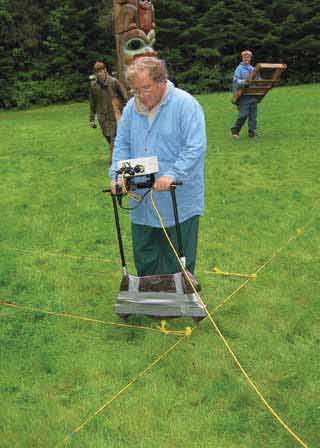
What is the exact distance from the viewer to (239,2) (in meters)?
27.8

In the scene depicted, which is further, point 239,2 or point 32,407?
point 239,2

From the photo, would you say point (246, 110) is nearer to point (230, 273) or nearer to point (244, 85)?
point (244, 85)

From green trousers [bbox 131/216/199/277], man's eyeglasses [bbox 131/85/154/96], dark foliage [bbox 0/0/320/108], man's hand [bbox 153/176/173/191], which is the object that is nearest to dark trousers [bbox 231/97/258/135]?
green trousers [bbox 131/216/199/277]

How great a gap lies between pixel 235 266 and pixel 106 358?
1.90 metres

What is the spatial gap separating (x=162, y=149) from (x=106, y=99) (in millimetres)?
6454

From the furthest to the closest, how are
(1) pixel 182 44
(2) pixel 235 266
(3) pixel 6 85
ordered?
(1) pixel 182 44
(3) pixel 6 85
(2) pixel 235 266

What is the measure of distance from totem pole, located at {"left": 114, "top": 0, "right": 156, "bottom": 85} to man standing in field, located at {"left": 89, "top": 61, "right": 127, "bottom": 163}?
2.49 ft

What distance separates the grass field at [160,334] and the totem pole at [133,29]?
1.97 meters

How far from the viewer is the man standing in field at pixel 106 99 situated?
9.87 meters

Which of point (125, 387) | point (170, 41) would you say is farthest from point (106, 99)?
point (170, 41)

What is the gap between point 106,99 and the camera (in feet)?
34.0

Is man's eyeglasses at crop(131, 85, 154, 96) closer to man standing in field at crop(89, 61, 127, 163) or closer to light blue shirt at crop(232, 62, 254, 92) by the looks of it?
man standing in field at crop(89, 61, 127, 163)

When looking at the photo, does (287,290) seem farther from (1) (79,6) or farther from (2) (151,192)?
(1) (79,6)

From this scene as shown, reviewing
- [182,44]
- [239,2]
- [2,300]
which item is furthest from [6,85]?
[2,300]
